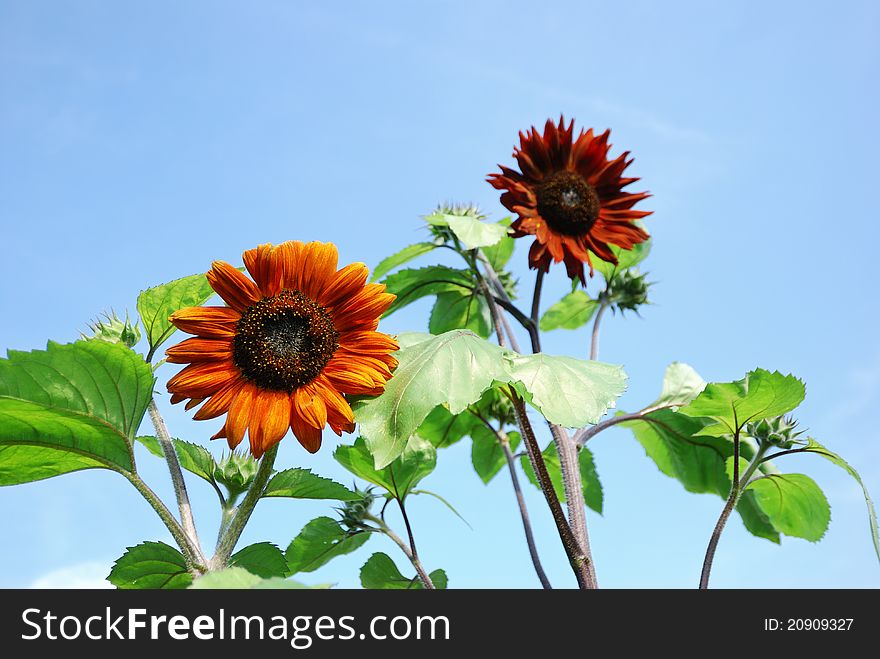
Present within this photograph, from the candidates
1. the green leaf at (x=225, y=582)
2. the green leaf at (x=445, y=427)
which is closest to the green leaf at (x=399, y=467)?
the green leaf at (x=445, y=427)

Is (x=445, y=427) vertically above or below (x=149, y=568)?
above

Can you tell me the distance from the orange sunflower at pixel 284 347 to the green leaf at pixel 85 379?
6 centimetres

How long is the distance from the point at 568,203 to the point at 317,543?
1.06 meters

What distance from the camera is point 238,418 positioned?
52.2 inches

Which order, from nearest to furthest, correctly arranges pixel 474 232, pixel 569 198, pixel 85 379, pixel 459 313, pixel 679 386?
pixel 85 379
pixel 474 232
pixel 569 198
pixel 679 386
pixel 459 313

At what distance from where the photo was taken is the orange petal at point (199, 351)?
1339 mm

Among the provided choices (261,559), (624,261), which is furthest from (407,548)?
(624,261)

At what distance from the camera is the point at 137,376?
1322mm

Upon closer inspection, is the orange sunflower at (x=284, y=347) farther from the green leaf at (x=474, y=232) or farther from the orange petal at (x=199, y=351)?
the green leaf at (x=474, y=232)

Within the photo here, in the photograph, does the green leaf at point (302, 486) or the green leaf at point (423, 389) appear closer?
the green leaf at point (423, 389)

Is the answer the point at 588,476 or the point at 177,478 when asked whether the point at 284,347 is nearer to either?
the point at 177,478
